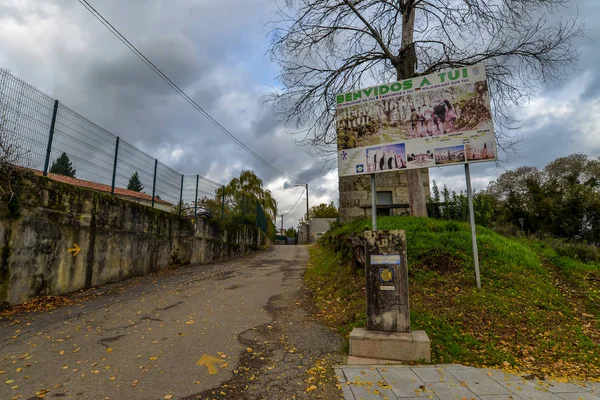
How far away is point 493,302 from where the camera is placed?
537 centimetres

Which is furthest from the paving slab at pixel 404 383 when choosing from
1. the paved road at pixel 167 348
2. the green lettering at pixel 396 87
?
the green lettering at pixel 396 87

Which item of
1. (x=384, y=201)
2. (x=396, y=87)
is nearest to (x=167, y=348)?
(x=396, y=87)

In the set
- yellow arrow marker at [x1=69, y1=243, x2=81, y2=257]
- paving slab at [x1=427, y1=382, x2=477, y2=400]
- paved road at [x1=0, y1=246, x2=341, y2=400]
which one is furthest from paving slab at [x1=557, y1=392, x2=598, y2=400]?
yellow arrow marker at [x1=69, y1=243, x2=81, y2=257]

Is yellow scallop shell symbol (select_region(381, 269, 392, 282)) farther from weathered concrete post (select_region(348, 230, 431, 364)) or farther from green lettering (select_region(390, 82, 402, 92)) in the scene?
green lettering (select_region(390, 82, 402, 92))

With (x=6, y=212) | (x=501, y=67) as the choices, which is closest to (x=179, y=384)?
(x=6, y=212)

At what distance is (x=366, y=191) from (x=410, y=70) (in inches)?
234

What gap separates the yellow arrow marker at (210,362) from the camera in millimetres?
3881

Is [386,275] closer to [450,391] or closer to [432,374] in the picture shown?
[432,374]

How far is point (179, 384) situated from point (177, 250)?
8.55 m

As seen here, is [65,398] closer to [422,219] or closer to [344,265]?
[344,265]

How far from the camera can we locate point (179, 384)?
352 centimetres

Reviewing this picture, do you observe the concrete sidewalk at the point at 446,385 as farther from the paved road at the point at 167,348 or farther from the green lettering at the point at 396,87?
the green lettering at the point at 396,87

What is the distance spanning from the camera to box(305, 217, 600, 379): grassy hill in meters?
4.33

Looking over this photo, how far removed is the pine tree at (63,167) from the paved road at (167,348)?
2.83 m
